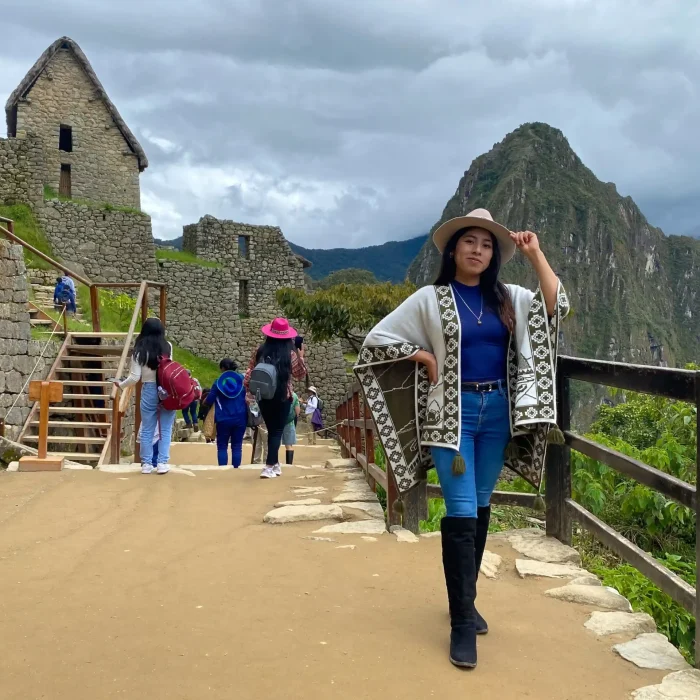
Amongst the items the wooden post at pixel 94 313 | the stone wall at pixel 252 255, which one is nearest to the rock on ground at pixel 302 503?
the wooden post at pixel 94 313

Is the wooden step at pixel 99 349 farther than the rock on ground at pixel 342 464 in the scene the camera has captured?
Yes

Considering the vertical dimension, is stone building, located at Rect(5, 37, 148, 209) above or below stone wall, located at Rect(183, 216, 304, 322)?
above

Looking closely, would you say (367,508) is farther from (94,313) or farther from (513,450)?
(94,313)

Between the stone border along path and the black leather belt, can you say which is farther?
the black leather belt

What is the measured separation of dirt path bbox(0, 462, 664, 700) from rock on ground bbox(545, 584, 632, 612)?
79 millimetres

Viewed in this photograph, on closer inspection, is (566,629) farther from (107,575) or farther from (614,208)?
(614,208)

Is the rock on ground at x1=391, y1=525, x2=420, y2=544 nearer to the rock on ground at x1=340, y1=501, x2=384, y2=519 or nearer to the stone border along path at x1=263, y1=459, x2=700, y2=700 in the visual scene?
the stone border along path at x1=263, y1=459, x2=700, y2=700

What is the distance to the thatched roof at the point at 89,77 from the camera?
24359 millimetres

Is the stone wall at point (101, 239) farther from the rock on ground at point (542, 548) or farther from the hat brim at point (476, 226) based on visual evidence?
the hat brim at point (476, 226)

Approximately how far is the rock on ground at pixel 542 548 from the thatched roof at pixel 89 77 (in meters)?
25.4

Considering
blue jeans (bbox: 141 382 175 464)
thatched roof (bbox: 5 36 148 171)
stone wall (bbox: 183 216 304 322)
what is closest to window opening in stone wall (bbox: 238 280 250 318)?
stone wall (bbox: 183 216 304 322)

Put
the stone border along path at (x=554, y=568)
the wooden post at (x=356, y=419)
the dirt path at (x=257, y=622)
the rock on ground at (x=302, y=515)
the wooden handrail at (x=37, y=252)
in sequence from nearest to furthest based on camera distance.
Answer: the dirt path at (x=257, y=622), the stone border along path at (x=554, y=568), the rock on ground at (x=302, y=515), the wooden post at (x=356, y=419), the wooden handrail at (x=37, y=252)

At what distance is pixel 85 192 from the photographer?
25.0 metres

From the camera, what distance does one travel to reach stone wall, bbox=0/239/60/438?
28.7ft
